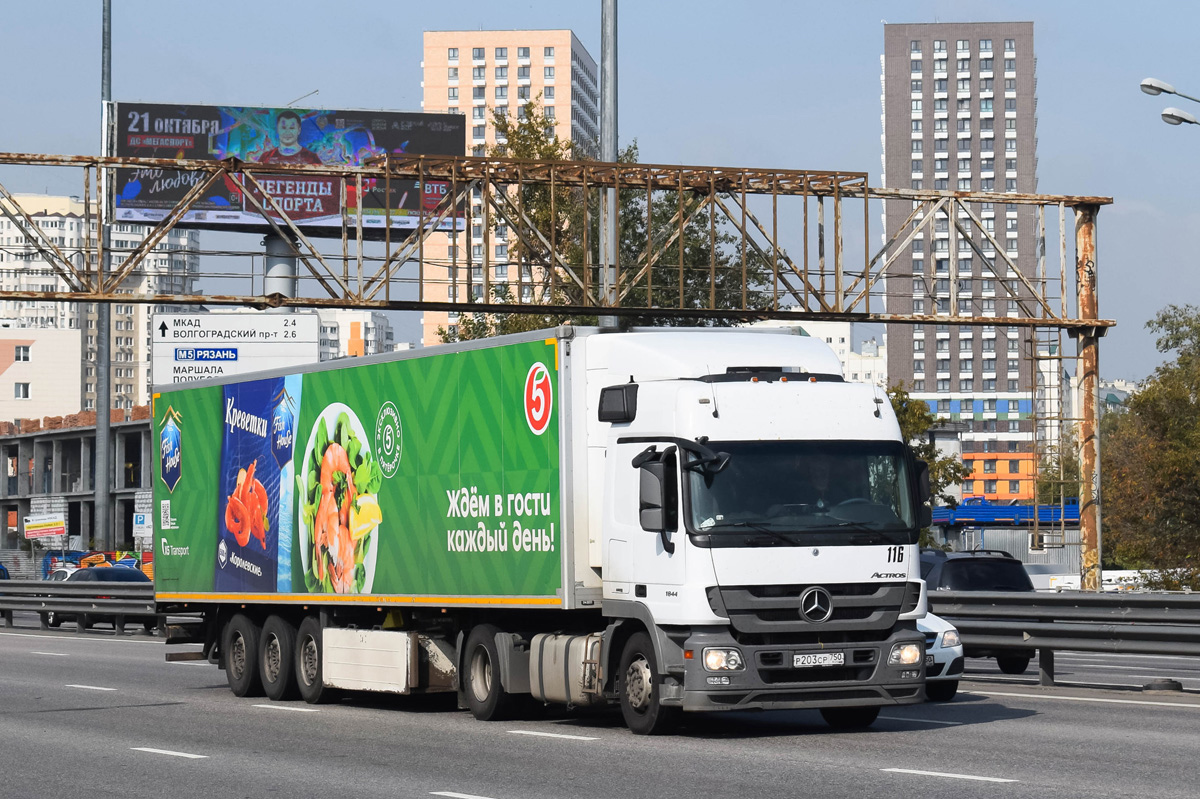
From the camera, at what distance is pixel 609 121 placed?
23.4m

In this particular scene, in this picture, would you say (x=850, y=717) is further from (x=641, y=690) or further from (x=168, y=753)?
(x=168, y=753)

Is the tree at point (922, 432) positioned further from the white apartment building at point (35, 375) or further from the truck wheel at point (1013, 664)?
the white apartment building at point (35, 375)

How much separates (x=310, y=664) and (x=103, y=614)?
58.9ft

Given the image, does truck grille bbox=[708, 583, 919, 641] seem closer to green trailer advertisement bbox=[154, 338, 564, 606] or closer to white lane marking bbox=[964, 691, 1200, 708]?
green trailer advertisement bbox=[154, 338, 564, 606]

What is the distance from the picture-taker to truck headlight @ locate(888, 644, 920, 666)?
13.2m

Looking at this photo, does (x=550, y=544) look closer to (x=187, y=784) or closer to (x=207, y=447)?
(x=187, y=784)

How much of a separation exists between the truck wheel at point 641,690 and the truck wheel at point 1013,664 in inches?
353

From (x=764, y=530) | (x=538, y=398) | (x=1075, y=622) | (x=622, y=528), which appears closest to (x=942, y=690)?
(x=1075, y=622)

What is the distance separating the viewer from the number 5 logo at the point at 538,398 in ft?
46.5

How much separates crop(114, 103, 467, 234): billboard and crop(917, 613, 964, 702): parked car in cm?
3736

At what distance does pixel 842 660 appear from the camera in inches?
513

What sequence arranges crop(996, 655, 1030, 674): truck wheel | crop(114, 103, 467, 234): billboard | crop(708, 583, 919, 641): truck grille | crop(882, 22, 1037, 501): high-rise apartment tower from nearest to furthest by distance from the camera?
crop(708, 583, 919, 641): truck grille → crop(996, 655, 1030, 674): truck wheel → crop(114, 103, 467, 234): billboard → crop(882, 22, 1037, 501): high-rise apartment tower

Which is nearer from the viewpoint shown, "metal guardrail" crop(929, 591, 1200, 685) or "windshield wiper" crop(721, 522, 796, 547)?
"windshield wiper" crop(721, 522, 796, 547)

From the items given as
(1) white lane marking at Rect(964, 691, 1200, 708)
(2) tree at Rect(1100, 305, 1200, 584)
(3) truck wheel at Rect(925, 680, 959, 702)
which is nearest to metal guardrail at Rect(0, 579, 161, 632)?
(1) white lane marking at Rect(964, 691, 1200, 708)
